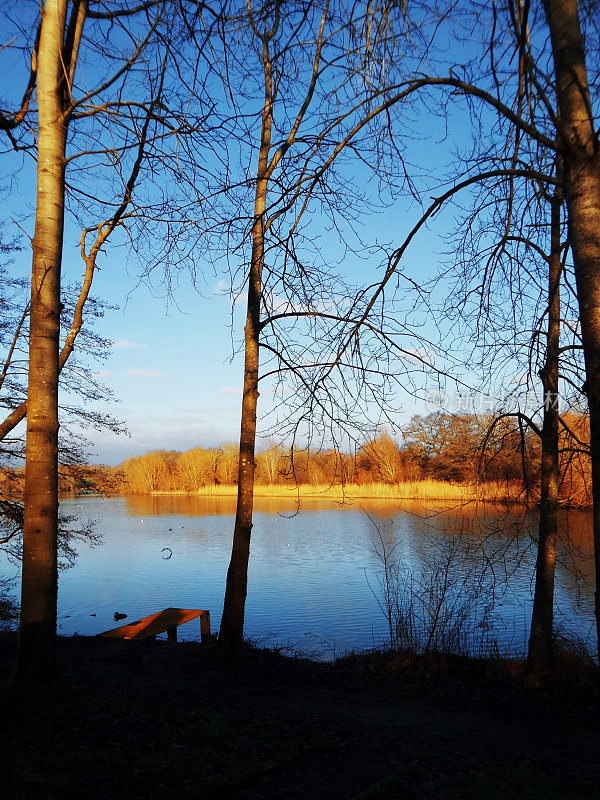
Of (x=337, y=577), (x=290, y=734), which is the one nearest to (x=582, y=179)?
(x=290, y=734)

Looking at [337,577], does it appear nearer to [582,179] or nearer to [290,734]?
[290,734]

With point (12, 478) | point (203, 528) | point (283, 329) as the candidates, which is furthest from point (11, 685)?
point (203, 528)

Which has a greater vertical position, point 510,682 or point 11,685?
point 11,685

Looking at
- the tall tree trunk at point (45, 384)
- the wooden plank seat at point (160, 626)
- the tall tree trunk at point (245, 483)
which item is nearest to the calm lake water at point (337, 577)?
the tall tree trunk at point (245, 483)

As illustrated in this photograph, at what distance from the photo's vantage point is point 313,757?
4.04 metres

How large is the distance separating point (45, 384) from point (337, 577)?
12.2m

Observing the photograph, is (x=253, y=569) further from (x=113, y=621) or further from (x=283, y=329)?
(x=283, y=329)

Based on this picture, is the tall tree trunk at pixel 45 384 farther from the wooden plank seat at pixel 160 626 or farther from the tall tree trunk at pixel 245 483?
the wooden plank seat at pixel 160 626

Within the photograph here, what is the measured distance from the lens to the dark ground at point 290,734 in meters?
3.43

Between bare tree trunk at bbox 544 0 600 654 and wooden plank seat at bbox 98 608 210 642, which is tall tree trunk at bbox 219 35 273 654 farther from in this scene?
bare tree trunk at bbox 544 0 600 654

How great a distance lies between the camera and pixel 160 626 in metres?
9.26

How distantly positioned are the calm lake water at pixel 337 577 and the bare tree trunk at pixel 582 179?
2.77 metres

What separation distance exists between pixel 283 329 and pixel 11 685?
3.96 meters

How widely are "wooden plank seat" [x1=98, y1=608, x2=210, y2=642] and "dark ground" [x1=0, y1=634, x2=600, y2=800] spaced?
191 cm
